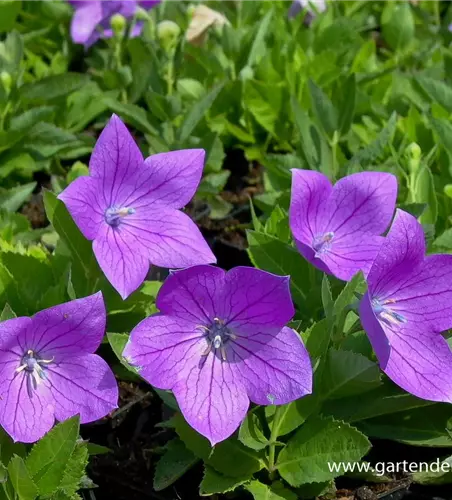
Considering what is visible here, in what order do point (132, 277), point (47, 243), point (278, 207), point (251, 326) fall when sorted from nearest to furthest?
point (251, 326) < point (132, 277) < point (278, 207) < point (47, 243)

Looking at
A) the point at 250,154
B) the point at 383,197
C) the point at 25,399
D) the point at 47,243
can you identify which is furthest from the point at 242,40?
the point at 25,399

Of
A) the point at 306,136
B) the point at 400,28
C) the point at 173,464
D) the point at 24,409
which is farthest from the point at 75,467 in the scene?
the point at 400,28

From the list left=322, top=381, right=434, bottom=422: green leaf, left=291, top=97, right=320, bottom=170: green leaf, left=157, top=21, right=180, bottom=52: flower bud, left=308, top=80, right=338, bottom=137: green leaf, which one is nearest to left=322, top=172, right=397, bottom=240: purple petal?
left=322, top=381, right=434, bottom=422: green leaf

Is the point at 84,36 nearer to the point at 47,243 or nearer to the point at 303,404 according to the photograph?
the point at 47,243

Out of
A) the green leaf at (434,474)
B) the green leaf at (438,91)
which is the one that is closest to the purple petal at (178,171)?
the green leaf at (434,474)

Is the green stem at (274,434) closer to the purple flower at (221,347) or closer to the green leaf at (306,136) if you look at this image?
the purple flower at (221,347)

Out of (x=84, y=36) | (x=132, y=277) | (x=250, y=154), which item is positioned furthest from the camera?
(x=84, y=36)
